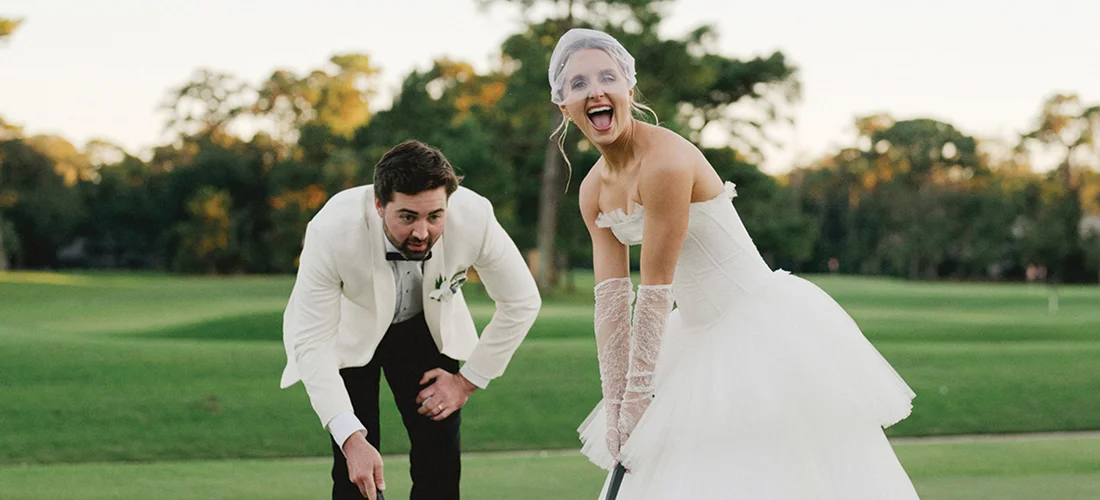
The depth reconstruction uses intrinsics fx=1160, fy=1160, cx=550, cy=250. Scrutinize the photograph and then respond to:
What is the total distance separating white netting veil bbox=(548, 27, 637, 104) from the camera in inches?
144

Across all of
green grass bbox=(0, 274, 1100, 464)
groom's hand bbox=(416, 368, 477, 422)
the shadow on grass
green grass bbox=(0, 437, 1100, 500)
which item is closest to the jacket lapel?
groom's hand bbox=(416, 368, 477, 422)

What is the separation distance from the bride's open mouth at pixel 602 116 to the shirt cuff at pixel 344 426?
1358 millimetres

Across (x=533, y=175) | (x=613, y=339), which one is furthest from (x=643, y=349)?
(x=533, y=175)

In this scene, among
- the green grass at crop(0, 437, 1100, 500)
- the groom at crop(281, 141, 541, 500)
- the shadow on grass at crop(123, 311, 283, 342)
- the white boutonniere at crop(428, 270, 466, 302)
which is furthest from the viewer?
the shadow on grass at crop(123, 311, 283, 342)

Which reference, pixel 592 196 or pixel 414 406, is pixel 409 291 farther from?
pixel 592 196

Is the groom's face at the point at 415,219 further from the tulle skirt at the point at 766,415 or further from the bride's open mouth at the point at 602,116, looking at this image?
the tulle skirt at the point at 766,415

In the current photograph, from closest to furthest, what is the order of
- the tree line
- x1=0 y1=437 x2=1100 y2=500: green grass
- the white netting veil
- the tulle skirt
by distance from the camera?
the white netting veil < the tulle skirt < x1=0 y1=437 x2=1100 y2=500: green grass < the tree line

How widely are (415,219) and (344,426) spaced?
768 mm

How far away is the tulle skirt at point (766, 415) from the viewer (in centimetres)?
377

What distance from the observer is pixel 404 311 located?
199 inches

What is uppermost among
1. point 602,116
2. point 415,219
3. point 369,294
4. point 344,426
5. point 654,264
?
point 602,116

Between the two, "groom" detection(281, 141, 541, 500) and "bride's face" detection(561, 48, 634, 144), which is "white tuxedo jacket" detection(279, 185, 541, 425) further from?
"bride's face" detection(561, 48, 634, 144)

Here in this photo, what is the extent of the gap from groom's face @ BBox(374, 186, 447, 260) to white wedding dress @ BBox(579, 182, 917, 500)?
63 cm

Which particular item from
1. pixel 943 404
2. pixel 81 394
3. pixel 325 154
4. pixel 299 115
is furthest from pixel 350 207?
pixel 299 115
